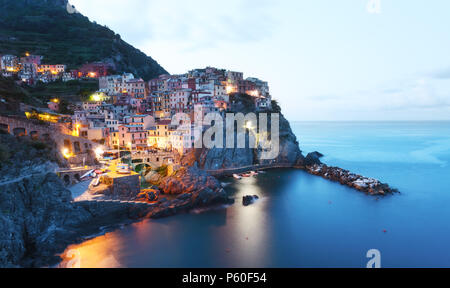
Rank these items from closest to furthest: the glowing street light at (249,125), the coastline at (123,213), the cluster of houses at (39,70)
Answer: the coastline at (123,213), the glowing street light at (249,125), the cluster of houses at (39,70)

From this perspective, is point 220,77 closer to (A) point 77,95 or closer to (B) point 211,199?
(A) point 77,95

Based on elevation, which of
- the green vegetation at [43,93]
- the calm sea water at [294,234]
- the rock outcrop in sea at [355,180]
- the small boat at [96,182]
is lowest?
the calm sea water at [294,234]

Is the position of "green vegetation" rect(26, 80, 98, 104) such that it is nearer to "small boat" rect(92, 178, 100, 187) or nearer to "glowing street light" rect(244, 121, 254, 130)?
"small boat" rect(92, 178, 100, 187)

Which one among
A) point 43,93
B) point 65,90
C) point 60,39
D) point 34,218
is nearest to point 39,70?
point 65,90

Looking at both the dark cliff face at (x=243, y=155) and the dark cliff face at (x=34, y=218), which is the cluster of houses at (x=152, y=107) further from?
the dark cliff face at (x=34, y=218)

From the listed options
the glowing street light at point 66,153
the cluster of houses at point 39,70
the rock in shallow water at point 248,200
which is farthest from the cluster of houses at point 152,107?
the rock in shallow water at point 248,200

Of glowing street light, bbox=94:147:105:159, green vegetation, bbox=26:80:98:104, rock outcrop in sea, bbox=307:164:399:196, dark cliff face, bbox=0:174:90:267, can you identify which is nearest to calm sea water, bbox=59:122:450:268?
rock outcrop in sea, bbox=307:164:399:196

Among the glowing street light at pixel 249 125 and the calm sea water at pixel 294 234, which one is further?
the glowing street light at pixel 249 125
